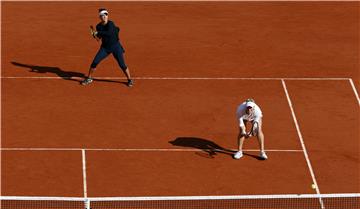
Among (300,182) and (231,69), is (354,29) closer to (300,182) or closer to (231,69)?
(231,69)

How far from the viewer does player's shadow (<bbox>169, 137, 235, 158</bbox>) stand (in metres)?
22.0

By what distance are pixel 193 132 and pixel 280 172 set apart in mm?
2595

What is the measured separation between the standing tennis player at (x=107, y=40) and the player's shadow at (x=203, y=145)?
10.2 ft

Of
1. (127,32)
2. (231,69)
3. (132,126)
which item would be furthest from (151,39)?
(132,126)

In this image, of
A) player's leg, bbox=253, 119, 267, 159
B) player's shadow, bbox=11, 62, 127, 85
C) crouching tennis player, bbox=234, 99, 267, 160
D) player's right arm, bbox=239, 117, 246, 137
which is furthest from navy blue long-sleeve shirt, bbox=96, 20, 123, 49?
player's leg, bbox=253, 119, 267, 159

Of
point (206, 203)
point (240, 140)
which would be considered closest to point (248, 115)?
point (240, 140)

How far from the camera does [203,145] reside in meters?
22.3

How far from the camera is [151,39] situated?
28.5m

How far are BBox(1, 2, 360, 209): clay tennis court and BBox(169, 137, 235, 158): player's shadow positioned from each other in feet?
0.17

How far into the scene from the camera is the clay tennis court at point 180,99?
20953 mm

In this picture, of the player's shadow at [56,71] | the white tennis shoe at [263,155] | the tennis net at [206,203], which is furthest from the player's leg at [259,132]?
the player's shadow at [56,71]

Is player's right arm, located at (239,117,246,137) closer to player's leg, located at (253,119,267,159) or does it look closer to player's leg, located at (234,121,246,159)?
player's leg, located at (234,121,246,159)

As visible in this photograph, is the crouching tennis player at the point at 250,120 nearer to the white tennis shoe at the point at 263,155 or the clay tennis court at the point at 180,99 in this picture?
the white tennis shoe at the point at 263,155

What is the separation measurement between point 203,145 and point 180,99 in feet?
8.50
